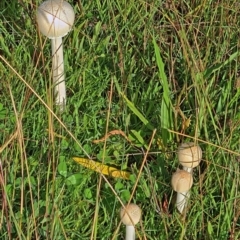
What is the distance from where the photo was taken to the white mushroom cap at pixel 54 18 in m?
1.91

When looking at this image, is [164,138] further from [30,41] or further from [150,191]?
[30,41]

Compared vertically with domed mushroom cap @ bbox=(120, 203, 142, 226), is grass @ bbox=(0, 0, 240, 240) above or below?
above

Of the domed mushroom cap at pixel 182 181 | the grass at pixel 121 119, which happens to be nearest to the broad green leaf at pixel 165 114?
the grass at pixel 121 119

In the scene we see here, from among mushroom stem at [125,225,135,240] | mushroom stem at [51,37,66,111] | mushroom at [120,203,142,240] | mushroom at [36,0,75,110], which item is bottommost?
mushroom stem at [125,225,135,240]

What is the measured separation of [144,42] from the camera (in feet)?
7.57

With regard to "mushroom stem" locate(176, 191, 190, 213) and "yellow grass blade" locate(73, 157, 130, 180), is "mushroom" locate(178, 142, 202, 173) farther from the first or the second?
"yellow grass blade" locate(73, 157, 130, 180)

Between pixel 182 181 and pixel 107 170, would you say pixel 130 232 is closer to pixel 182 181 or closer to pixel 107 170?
pixel 182 181

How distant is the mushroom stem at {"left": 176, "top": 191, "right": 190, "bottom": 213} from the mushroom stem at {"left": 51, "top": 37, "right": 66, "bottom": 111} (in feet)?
1.75

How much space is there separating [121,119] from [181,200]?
42 cm

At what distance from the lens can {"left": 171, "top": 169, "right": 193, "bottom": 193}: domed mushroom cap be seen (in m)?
1.73

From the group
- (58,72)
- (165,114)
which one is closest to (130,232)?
(165,114)

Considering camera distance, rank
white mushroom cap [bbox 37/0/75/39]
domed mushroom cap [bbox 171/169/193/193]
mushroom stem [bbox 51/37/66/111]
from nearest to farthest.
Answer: domed mushroom cap [bbox 171/169/193/193], white mushroom cap [bbox 37/0/75/39], mushroom stem [bbox 51/37/66/111]

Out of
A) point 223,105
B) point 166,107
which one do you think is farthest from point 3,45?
point 223,105

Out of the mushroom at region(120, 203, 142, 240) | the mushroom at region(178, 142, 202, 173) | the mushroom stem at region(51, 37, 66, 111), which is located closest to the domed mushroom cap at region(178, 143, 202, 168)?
the mushroom at region(178, 142, 202, 173)
